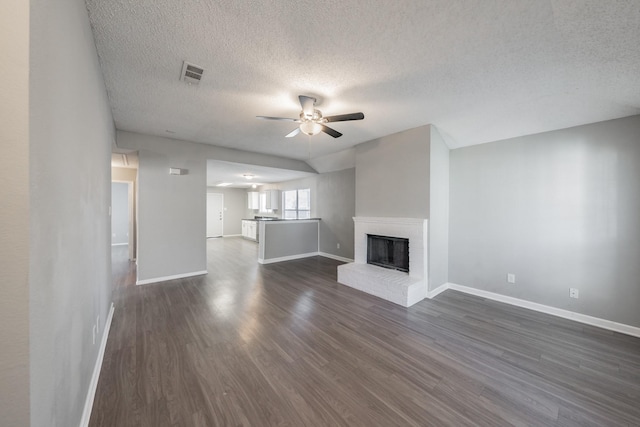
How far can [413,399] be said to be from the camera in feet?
5.51

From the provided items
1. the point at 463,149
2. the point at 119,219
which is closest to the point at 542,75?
the point at 463,149

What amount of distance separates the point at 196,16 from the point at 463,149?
4.01m

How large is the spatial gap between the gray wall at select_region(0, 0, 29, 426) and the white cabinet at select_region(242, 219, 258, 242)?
8291 millimetres

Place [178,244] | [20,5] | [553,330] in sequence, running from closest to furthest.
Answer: [20,5], [553,330], [178,244]

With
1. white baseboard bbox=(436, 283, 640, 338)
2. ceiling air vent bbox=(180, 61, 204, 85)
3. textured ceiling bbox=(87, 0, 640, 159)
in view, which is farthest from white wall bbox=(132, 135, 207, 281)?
white baseboard bbox=(436, 283, 640, 338)

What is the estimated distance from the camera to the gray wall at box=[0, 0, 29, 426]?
26.7 inches

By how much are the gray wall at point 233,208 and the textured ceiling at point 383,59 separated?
7181 mm

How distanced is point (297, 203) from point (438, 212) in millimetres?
5171

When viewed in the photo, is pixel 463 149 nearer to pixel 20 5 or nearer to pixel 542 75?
pixel 542 75

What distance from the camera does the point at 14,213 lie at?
27.5 inches

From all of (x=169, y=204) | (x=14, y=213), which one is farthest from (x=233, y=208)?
(x=14, y=213)

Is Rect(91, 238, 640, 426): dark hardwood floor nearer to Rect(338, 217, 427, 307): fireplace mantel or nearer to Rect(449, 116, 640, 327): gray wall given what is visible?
Rect(338, 217, 427, 307): fireplace mantel

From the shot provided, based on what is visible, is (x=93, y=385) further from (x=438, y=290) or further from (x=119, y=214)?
(x=119, y=214)

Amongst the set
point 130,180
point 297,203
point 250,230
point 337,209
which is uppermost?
point 130,180
